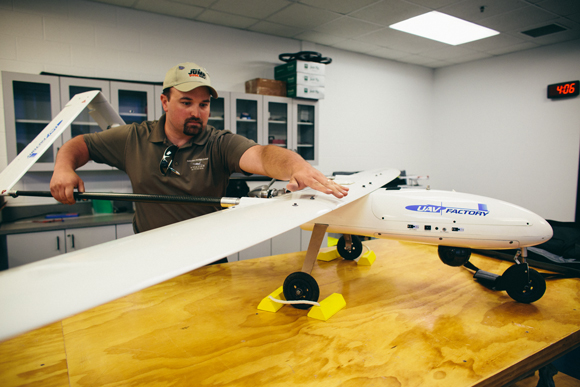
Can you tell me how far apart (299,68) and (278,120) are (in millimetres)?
643

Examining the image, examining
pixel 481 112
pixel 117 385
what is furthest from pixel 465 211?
pixel 481 112

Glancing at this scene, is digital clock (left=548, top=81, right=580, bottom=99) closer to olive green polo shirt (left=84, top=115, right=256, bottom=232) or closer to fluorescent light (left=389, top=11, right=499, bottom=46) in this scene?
fluorescent light (left=389, top=11, right=499, bottom=46)

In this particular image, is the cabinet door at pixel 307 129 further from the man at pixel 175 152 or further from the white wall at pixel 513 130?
the white wall at pixel 513 130

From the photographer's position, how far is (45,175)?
287 centimetres

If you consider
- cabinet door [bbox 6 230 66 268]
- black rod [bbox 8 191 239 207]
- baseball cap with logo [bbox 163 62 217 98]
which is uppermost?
baseball cap with logo [bbox 163 62 217 98]

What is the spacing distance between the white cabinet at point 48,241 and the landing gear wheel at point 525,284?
2.76 m

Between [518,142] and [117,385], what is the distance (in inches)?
217

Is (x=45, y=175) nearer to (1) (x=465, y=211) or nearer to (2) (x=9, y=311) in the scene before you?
(2) (x=9, y=311)

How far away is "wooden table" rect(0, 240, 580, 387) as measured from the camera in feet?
2.44

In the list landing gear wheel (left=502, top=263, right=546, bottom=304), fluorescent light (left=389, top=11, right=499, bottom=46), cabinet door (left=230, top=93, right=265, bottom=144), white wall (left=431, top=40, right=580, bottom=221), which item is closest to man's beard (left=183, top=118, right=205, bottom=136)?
landing gear wheel (left=502, top=263, right=546, bottom=304)

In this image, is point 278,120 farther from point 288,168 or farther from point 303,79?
point 288,168

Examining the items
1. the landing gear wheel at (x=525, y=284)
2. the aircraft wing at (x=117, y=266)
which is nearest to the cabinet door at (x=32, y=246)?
the aircraft wing at (x=117, y=266)

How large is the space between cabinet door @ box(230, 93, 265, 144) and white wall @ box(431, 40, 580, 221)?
12.1ft

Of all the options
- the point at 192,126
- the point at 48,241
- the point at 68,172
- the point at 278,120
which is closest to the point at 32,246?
the point at 48,241
